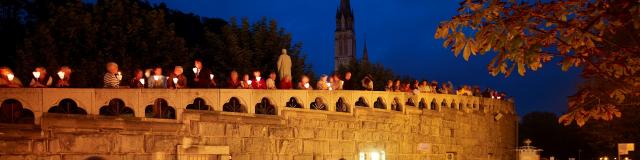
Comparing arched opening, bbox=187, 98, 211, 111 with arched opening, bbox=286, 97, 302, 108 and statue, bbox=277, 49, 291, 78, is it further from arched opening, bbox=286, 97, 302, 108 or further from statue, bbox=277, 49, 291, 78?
statue, bbox=277, 49, 291, 78

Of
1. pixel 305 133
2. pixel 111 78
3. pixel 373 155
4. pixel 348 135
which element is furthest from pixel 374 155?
pixel 111 78

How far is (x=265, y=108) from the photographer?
16328mm

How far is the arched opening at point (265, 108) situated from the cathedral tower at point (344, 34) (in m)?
98.3

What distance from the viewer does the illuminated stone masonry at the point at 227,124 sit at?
39.4 feet

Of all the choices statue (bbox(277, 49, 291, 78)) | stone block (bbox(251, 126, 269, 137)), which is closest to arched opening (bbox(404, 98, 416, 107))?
statue (bbox(277, 49, 291, 78))

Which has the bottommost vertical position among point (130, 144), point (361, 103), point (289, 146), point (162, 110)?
point (289, 146)

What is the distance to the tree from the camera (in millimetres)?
5738

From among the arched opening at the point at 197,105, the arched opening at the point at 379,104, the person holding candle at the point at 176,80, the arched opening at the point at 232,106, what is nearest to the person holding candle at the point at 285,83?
the arched opening at the point at 232,106

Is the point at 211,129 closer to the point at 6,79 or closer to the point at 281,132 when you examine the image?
the point at 281,132

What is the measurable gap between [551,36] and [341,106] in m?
12.1

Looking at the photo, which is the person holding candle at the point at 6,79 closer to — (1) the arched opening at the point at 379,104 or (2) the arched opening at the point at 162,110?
(2) the arched opening at the point at 162,110

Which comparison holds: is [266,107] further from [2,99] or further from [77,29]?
[77,29]

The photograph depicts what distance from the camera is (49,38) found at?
2020 cm

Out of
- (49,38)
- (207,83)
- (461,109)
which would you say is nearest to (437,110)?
(461,109)
